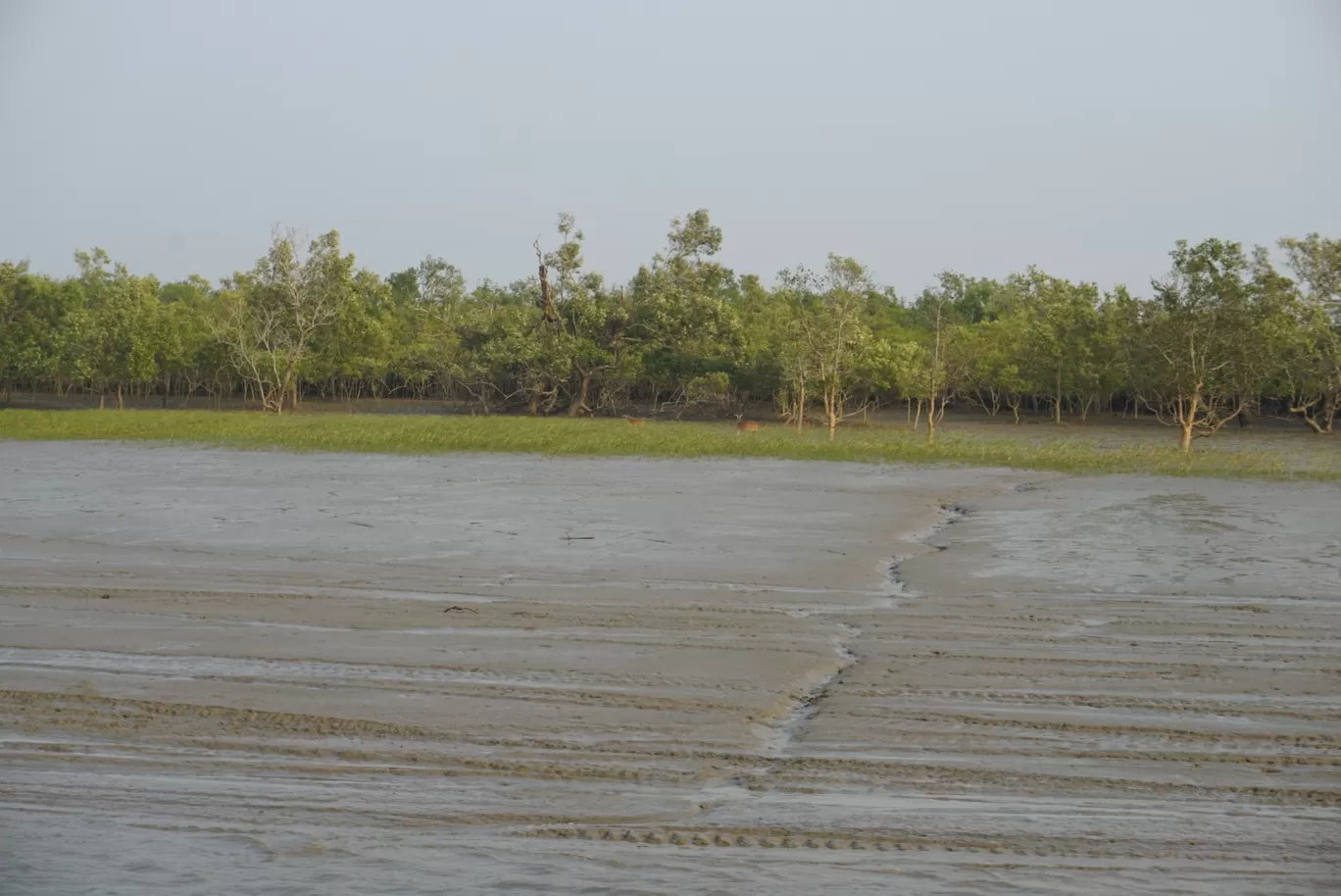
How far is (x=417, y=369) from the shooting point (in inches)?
2719

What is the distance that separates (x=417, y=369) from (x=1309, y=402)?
4363cm

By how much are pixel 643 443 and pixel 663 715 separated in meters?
27.3

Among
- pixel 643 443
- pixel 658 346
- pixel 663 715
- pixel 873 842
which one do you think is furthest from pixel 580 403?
pixel 873 842

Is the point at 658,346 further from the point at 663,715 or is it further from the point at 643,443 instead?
the point at 663,715

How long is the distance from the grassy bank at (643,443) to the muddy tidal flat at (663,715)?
49.1 ft

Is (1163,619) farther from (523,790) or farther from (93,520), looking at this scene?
(93,520)

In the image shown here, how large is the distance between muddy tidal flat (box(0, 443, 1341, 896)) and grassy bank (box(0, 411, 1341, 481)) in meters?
15.0

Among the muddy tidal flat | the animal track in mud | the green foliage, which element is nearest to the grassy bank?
the green foliage

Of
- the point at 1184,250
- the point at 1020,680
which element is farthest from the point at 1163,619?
the point at 1184,250

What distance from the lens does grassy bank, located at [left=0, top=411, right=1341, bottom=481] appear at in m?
29.2

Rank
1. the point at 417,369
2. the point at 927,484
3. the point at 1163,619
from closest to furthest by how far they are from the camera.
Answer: the point at 1163,619, the point at 927,484, the point at 417,369

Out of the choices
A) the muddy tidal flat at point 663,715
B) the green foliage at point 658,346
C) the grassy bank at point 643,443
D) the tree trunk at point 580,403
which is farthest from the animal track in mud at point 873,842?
the tree trunk at point 580,403

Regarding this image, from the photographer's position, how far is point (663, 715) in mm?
6605

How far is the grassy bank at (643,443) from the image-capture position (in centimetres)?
2917
